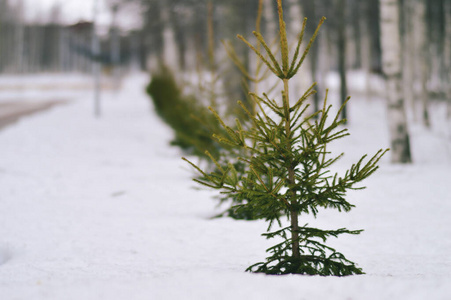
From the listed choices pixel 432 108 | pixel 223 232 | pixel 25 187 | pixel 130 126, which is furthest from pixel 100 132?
pixel 432 108

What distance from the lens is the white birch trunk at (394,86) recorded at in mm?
7480

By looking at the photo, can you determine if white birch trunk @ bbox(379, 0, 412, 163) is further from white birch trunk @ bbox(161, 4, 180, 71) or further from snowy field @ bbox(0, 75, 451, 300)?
white birch trunk @ bbox(161, 4, 180, 71)

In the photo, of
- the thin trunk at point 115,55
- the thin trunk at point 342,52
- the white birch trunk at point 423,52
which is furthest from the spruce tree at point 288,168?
the thin trunk at point 115,55

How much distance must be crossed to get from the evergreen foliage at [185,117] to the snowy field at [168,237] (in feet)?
1.96

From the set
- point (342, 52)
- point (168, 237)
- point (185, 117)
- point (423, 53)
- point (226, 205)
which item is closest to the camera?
point (168, 237)

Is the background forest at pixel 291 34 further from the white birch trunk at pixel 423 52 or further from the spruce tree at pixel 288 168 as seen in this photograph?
the spruce tree at pixel 288 168

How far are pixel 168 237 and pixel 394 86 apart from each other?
490 centimetres

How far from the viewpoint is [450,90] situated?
13859mm

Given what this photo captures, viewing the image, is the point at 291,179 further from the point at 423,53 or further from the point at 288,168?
Result: the point at 423,53

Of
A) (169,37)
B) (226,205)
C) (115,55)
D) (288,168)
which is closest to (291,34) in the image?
(169,37)

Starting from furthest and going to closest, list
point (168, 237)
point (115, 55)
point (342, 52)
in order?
1. point (115, 55)
2. point (342, 52)
3. point (168, 237)

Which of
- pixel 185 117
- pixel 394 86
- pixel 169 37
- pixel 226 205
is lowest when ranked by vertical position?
pixel 226 205

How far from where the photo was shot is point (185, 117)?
25.4 feet

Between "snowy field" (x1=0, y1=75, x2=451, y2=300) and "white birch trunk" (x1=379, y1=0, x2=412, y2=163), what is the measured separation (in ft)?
1.34
